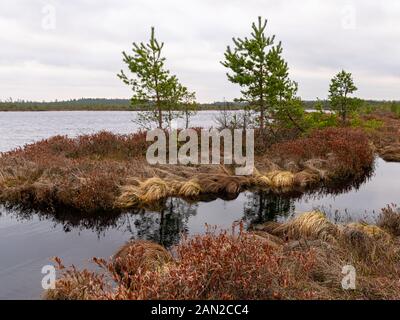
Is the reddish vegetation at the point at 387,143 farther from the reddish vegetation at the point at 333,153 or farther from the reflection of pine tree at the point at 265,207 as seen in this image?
the reflection of pine tree at the point at 265,207

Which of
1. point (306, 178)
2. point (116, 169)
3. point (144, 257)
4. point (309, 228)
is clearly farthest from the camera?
point (306, 178)

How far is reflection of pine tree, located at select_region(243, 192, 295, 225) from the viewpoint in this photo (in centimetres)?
1255

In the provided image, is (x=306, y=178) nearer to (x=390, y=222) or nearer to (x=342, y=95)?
(x=390, y=222)

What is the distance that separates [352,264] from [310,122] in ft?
65.9

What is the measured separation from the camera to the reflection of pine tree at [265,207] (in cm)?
1255

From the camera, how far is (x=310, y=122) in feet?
86.6

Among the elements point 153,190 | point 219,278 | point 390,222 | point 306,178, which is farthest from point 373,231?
point 153,190

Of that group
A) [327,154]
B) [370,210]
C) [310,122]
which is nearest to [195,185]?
[370,210]

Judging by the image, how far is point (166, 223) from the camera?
39.1 feet

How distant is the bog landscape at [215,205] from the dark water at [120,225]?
0.19ft

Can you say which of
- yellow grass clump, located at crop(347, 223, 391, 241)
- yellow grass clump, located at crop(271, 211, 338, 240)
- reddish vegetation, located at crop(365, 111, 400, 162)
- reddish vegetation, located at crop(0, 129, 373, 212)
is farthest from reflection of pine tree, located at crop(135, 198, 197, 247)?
reddish vegetation, located at crop(365, 111, 400, 162)

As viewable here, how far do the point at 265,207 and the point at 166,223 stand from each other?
162 inches

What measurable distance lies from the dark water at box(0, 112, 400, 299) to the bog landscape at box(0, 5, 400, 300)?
0.06 meters

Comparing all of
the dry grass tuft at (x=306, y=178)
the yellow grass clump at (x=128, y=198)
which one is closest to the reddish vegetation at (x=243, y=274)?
the yellow grass clump at (x=128, y=198)
